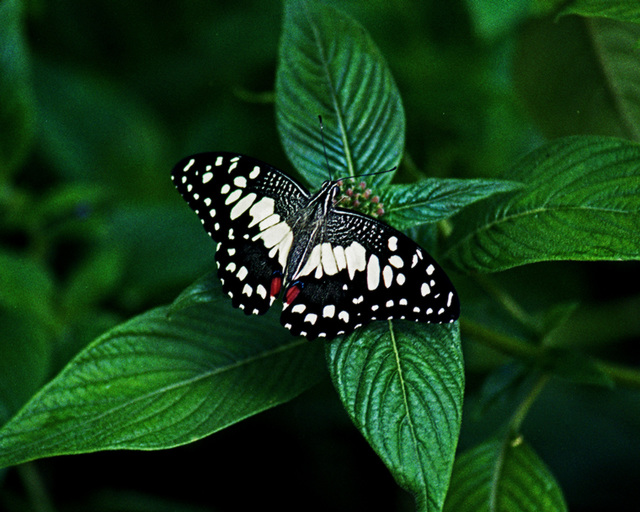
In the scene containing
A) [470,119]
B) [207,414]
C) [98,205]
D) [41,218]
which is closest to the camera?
[207,414]

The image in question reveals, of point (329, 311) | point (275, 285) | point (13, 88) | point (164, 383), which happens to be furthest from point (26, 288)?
point (329, 311)

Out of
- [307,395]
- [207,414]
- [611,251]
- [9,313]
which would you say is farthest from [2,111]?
[611,251]

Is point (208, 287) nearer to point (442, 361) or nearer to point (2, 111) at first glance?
point (442, 361)

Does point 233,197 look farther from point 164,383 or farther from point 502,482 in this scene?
point 502,482

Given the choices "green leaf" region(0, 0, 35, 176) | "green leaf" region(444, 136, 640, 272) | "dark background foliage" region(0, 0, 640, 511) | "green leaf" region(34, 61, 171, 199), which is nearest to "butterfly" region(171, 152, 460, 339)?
"green leaf" region(444, 136, 640, 272)

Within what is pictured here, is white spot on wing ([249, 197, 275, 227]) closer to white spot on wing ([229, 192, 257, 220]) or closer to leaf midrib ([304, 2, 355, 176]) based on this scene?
white spot on wing ([229, 192, 257, 220])
